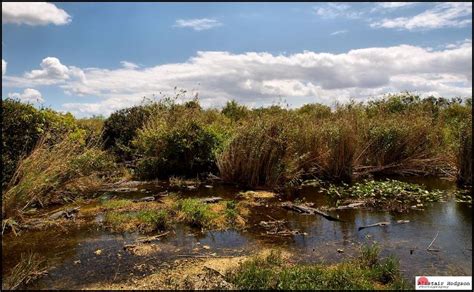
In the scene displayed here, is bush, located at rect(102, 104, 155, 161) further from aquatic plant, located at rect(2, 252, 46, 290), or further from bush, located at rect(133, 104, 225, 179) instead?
aquatic plant, located at rect(2, 252, 46, 290)

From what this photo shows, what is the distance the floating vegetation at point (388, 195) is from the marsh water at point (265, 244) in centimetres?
59

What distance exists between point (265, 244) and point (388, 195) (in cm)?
494

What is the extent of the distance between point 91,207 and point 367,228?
625 cm

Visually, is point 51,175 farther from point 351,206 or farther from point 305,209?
point 351,206

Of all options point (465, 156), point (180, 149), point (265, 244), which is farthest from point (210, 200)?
point (465, 156)

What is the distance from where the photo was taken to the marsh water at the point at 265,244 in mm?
5934

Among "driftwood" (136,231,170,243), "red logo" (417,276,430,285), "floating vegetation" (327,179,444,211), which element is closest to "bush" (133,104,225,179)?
"floating vegetation" (327,179,444,211)

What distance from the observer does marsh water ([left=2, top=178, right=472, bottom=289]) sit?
593 cm

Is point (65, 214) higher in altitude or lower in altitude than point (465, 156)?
lower

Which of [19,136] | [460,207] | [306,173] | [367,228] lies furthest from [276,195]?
[19,136]

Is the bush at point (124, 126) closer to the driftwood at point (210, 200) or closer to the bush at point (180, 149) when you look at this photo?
the bush at point (180, 149)

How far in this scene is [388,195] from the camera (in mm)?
10523

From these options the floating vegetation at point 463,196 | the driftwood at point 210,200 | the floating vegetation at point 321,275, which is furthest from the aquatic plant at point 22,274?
the floating vegetation at point 463,196

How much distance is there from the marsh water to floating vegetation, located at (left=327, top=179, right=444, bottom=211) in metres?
0.59
